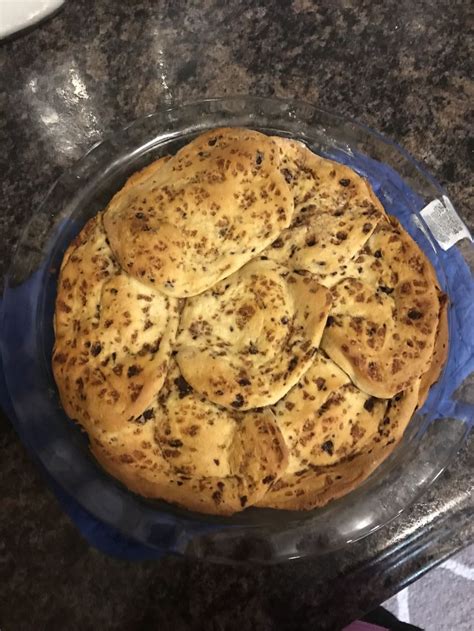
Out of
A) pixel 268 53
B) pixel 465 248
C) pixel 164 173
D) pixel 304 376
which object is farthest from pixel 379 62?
pixel 304 376

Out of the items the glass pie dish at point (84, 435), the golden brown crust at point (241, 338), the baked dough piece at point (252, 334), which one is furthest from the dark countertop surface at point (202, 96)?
the baked dough piece at point (252, 334)

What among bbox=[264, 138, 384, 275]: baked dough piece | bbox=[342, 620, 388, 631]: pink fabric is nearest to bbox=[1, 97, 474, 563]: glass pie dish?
bbox=[264, 138, 384, 275]: baked dough piece

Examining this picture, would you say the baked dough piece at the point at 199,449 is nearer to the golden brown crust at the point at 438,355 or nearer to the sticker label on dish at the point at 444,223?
the golden brown crust at the point at 438,355

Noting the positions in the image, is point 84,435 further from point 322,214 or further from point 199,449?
point 322,214

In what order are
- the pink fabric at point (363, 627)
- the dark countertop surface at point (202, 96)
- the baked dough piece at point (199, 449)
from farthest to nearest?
the pink fabric at point (363, 627) < the dark countertop surface at point (202, 96) < the baked dough piece at point (199, 449)

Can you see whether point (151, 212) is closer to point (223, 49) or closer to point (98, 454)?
point (98, 454)
